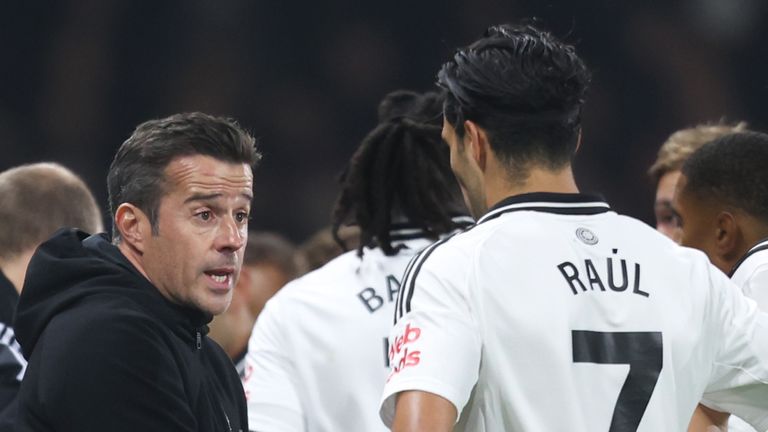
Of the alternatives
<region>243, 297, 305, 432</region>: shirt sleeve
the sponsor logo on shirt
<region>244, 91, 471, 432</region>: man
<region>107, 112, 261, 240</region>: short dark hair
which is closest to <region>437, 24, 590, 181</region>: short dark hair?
the sponsor logo on shirt

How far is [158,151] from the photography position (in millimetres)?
2566

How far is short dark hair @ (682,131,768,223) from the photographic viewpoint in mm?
3104

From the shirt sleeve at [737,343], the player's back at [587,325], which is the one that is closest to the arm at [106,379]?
the player's back at [587,325]

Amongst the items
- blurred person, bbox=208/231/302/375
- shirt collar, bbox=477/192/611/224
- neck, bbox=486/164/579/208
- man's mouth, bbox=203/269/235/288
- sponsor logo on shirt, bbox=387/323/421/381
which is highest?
neck, bbox=486/164/579/208

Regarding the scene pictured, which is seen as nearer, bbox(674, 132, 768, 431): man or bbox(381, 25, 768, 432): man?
bbox(381, 25, 768, 432): man

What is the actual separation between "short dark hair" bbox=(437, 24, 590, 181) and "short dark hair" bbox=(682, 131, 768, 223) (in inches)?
27.8

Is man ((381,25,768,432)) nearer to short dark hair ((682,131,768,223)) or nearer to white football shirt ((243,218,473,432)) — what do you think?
short dark hair ((682,131,768,223))

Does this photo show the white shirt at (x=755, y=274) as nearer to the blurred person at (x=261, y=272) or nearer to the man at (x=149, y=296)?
the man at (x=149, y=296)

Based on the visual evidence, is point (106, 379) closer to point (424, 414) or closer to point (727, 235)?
point (424, 414)

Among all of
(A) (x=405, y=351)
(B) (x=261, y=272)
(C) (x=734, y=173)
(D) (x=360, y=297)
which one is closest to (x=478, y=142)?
(A) (x=405, y=351)

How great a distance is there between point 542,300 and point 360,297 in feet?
3.97

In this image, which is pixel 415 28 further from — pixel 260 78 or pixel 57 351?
pixel 57 351

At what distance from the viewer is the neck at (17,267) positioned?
3.85 metres

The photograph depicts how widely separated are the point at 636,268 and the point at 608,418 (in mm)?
310
